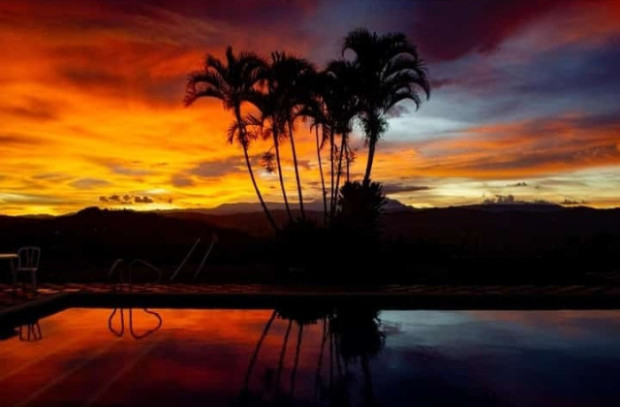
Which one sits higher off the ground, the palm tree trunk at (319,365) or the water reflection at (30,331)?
the water reflection at (30,331)

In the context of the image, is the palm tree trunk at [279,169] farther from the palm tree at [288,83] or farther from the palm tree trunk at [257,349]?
the palm tree trunk at [257,349]

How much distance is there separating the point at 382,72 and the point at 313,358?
1333 centimetres

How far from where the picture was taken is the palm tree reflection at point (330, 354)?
6254 mm

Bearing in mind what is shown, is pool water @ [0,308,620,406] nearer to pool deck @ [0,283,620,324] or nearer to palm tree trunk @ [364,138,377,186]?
pool deck @ [0,283,620,324]

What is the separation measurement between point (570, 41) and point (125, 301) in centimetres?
1087

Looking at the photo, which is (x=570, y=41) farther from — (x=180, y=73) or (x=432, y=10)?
(x=180, y=73)

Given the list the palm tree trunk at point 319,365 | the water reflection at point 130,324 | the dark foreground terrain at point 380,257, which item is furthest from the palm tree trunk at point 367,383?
the dark foreground terrain at point 380,257

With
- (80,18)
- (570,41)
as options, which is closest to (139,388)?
(80,18)

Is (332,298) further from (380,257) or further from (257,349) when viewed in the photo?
(380,257)

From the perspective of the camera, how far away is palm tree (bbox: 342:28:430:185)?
65.0ft

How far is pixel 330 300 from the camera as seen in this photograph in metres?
11.4

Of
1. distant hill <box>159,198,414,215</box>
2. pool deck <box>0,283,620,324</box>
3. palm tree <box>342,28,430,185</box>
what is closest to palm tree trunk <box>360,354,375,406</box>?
pool deck <box>0,283,620,324</box>

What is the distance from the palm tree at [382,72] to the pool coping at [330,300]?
343 inches

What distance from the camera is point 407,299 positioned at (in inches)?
446
